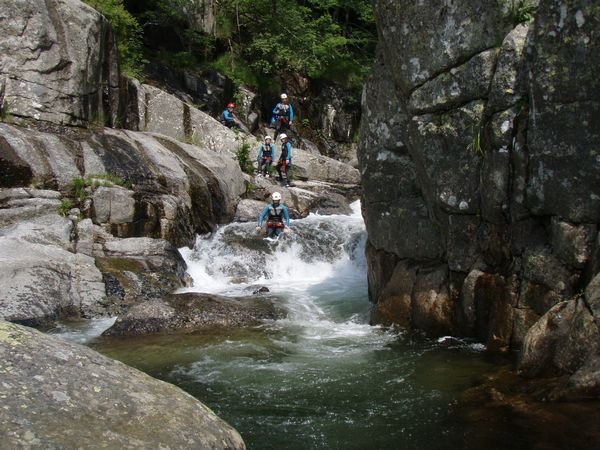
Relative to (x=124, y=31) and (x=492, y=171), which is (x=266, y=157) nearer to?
(x=124, y=31)

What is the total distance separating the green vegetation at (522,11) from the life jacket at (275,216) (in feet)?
29.7

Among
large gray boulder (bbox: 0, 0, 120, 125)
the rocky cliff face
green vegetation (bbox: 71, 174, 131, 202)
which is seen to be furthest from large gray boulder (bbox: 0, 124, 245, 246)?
the rocky cliff face

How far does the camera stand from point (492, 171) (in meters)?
8.30

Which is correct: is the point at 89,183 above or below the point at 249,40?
below

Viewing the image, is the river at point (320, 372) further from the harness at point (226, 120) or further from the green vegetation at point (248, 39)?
the green vegetation at point (248, 39)

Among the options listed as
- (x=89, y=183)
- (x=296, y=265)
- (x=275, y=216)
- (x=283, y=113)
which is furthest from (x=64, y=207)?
(x=283, y=113)

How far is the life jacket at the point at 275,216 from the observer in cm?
1611

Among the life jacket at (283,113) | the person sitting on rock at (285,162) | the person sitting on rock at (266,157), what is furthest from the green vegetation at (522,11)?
the life jacket at (283,113)

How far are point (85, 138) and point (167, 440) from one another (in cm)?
1457

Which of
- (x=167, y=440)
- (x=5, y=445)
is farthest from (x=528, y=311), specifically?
(x=5, y=445)

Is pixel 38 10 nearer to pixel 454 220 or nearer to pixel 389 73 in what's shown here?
pixel 389 73

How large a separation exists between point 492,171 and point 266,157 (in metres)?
13.4

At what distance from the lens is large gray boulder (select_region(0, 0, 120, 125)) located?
17000 mm

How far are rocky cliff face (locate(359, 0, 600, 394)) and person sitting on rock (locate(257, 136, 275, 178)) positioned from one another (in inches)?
404
